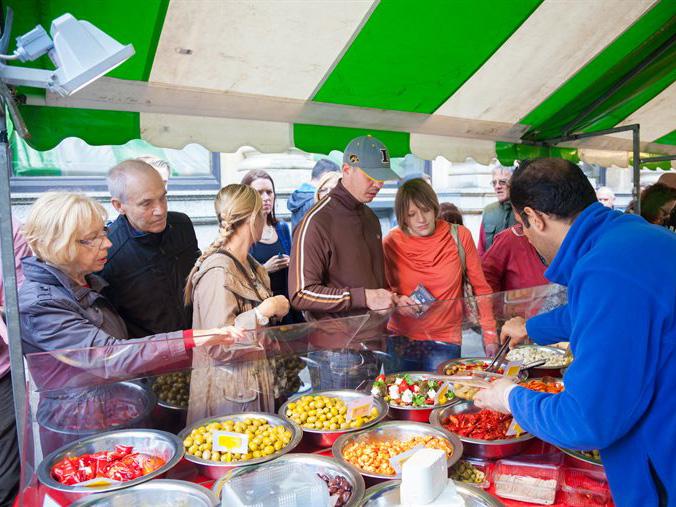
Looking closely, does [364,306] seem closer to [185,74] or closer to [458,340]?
[458,340]

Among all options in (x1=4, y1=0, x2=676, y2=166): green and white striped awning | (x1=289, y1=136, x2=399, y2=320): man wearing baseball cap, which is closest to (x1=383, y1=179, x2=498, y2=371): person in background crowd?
(x1=289, y1=136, x2=399, y2=320): man wearing baseball cap

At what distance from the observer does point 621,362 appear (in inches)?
48.8

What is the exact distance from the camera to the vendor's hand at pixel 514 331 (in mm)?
2461

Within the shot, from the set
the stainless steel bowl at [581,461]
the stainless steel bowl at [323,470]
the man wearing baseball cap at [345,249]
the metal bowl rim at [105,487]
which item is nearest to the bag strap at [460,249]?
the man wearing baseball cap at [345,249]

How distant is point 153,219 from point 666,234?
226 cm

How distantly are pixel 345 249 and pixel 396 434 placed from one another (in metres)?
1.19

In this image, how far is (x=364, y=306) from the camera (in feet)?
9.33

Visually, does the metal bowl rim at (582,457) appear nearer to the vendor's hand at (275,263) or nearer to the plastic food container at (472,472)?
the plastic food container at (472,472)

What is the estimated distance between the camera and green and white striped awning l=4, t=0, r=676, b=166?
9.10ft

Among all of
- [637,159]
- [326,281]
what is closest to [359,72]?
[326,281]

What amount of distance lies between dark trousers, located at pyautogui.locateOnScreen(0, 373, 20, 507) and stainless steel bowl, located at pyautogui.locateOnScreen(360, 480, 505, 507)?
1.70 m

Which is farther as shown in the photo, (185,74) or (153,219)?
(185,74)

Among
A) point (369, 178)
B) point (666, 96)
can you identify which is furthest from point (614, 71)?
point (369, 178)

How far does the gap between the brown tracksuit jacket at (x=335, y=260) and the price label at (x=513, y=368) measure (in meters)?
0.79
